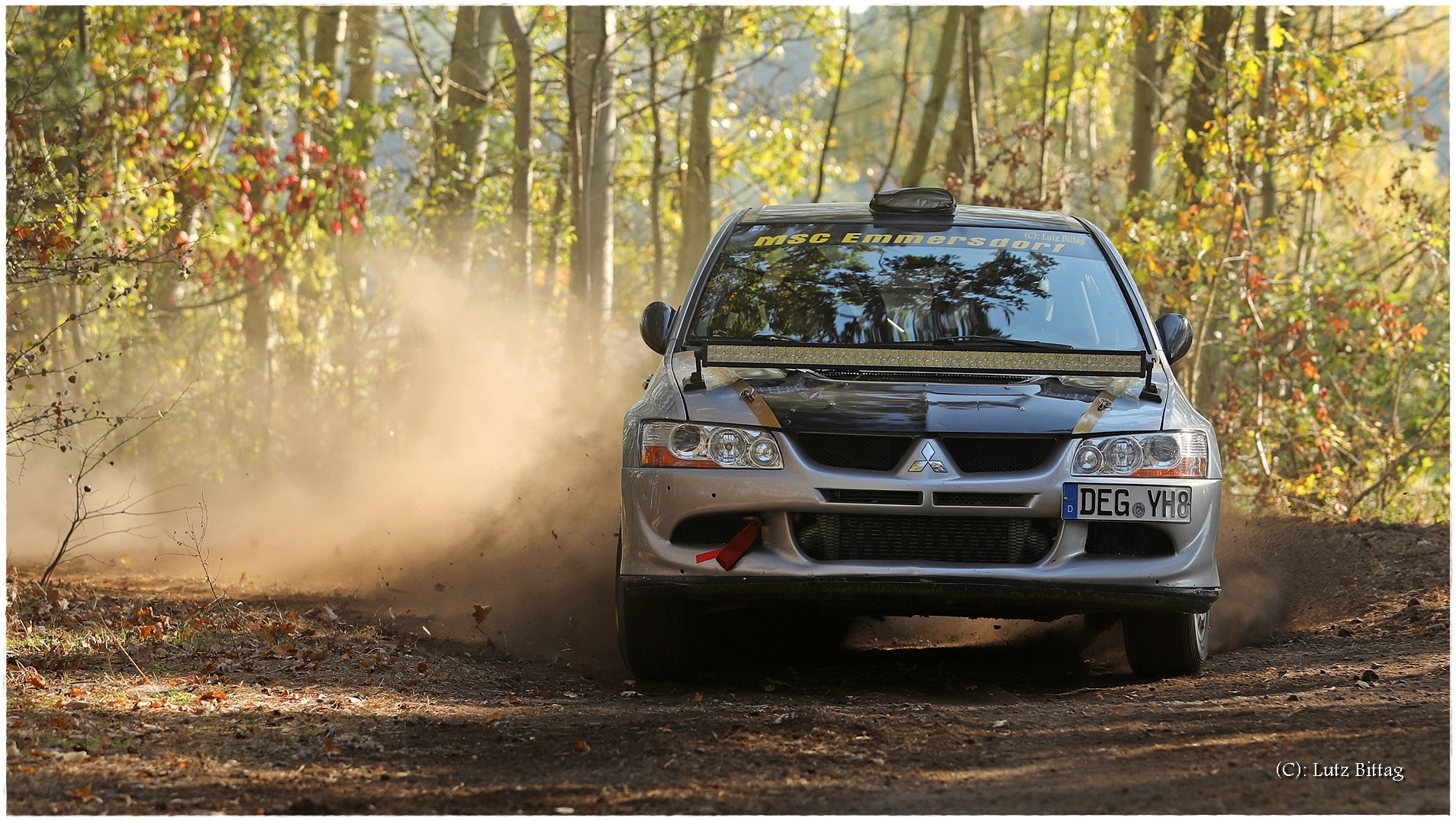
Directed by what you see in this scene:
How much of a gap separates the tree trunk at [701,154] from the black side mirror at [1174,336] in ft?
49.0

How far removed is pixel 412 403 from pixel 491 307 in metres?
2.68

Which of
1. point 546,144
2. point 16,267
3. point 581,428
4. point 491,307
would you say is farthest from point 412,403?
point 546,144

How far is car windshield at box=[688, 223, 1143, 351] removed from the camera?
6.00m

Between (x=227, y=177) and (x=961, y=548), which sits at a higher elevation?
(x=227, y=177)

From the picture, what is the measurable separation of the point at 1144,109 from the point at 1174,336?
1326 cm

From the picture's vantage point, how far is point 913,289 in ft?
20.3

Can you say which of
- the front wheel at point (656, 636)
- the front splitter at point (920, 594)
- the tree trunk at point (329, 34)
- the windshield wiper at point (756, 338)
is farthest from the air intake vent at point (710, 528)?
the tree trunk at point (329, 34)

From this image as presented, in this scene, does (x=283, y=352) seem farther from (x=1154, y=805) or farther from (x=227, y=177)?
(x=1154, y=805)

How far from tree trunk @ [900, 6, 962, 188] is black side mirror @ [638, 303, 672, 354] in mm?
12996

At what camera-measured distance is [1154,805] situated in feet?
12.2

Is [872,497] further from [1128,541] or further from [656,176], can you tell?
[656,176]

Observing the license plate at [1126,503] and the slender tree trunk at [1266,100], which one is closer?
the license plate at [1126,503]

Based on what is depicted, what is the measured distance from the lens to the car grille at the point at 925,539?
5027mm

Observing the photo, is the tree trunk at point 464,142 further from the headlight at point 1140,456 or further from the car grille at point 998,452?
the headlight at point 1140,456
